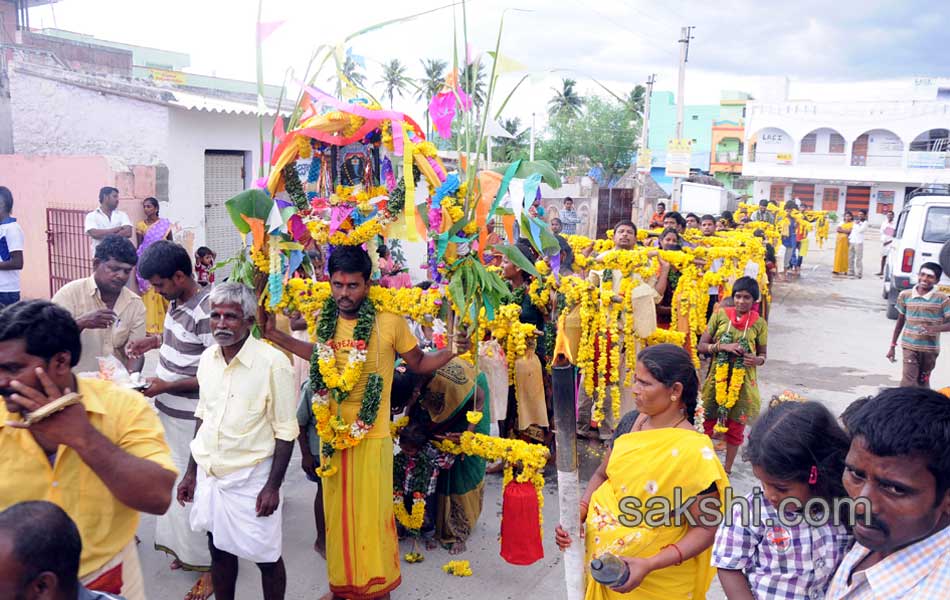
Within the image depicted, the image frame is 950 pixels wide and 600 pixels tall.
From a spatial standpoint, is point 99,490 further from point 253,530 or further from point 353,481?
point 353,481

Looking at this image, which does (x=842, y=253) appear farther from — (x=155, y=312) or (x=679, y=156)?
(x=155, y=312)

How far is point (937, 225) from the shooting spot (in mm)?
12031

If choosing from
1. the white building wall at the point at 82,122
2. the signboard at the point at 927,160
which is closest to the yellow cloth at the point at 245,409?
the white building wall at the point at 82,122

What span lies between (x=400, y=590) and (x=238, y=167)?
9.35 metres

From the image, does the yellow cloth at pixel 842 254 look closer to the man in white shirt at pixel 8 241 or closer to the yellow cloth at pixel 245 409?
the man in white shirt at pixel 8 241

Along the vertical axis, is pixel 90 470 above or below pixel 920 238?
below

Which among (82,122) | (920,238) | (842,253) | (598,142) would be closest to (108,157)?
(82,122)

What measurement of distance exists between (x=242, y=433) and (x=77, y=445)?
4.70ft

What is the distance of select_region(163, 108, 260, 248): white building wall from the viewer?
1062cm

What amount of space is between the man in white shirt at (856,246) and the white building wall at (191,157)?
15793mm

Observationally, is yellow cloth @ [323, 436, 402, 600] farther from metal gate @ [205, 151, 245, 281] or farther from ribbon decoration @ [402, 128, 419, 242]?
metal gate @ [205, 151, 245, 281]

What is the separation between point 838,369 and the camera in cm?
992

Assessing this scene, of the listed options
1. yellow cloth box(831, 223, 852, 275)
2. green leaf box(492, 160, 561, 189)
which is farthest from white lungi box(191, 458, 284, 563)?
yellow cloth box(831, 223, 852, 275)

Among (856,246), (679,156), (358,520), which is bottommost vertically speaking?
(358,520)
